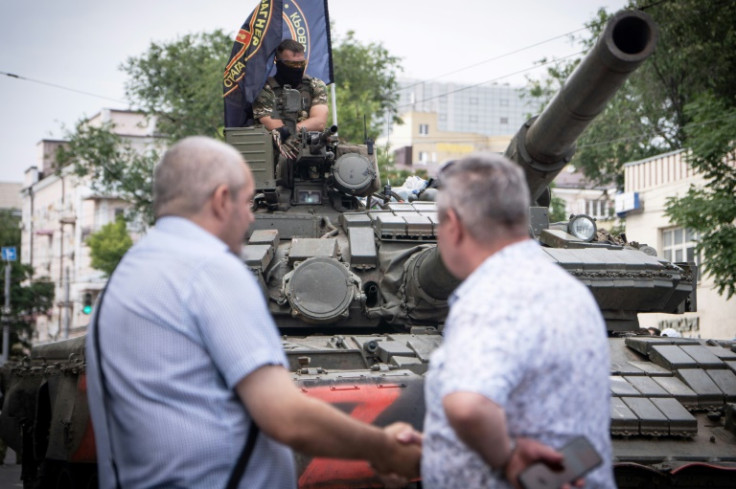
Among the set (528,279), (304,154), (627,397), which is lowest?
(627,397)

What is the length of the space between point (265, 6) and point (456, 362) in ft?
36.2

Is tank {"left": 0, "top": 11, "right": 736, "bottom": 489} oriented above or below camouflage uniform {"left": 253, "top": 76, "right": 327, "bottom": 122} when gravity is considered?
below

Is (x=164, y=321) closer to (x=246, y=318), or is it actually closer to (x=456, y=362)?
(x=246, y=318)

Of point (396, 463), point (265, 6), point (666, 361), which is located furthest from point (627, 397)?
point (265, 6)

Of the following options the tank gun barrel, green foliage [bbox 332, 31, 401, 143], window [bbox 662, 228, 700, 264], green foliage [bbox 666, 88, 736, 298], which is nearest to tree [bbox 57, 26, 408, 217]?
green foliage [bbox 332, 31, 401, 143]

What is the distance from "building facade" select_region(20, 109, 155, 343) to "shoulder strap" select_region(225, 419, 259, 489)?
59.9m

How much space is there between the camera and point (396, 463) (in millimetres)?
3631

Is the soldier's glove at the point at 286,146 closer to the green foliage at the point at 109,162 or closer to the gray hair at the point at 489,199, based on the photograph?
the gray hair at the point at 489,199

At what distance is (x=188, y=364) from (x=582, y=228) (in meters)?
6.80

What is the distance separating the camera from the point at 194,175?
3.53m

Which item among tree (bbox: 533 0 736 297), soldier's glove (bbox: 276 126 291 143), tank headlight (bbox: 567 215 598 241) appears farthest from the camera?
tree (bbox: 533 0 736 297)

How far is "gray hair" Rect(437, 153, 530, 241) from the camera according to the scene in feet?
11.3

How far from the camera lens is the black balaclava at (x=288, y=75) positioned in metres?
10.6

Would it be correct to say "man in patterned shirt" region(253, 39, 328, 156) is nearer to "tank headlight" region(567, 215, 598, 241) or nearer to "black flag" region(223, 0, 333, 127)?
"black flag" region(223, 0, 333, 127)
